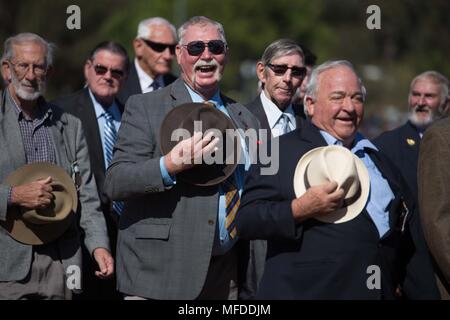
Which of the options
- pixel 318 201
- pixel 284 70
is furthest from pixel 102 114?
pixel 318 201

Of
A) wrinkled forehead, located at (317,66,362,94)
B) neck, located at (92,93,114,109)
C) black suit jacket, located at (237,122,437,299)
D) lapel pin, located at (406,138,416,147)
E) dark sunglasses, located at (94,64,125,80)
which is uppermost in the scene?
dark sunglasses, located at (94,64,125,80)

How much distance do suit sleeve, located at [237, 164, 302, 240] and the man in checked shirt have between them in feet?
4.00

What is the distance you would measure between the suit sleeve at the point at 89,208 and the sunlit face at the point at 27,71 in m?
0.41

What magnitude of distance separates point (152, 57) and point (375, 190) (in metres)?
4.05

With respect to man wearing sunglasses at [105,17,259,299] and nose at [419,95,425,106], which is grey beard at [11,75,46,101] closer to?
man wearing sunglasses at [105,17,259,299]

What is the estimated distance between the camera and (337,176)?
15.5 feet

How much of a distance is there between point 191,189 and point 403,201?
1294 mm

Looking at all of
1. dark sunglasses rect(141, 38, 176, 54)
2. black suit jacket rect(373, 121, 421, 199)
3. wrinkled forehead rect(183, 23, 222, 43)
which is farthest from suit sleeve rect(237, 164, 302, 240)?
dark sunglasses rect(141, 38, 176, 54)

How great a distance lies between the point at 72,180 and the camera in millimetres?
5680

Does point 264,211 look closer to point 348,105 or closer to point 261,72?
point 348,105

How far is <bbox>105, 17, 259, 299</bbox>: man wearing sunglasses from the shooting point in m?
5.12

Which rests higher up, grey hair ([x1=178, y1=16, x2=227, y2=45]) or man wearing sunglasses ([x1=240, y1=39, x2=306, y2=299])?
grey hair ([x1=178, y1=16, x2=227, y2=45])
